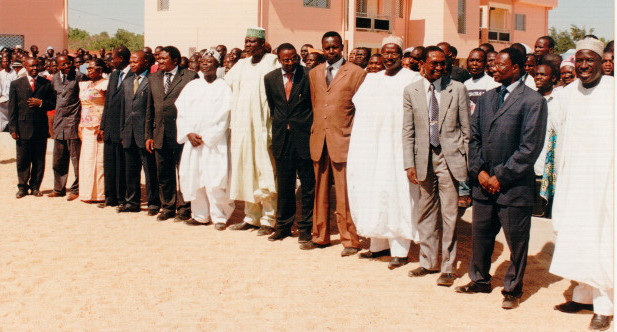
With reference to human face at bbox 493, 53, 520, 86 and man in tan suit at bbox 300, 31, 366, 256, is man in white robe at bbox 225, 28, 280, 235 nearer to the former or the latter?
man in tan suit at bbox 300, 31, 366, 256

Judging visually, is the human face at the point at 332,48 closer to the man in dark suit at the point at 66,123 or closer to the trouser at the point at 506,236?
the trouser at the point at 506,236

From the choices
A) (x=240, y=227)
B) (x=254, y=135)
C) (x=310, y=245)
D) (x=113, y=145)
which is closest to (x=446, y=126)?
(x=310, y=245)

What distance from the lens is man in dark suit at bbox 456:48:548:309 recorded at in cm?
494

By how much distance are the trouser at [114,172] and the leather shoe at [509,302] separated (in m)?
5.75

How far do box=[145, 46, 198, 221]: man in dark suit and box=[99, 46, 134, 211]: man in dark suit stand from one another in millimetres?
701

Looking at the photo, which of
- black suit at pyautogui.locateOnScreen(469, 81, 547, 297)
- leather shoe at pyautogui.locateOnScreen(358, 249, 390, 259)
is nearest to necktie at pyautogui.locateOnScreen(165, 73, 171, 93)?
leather shoe at pyautogui.locateOnScreen(358, 249, 390, 259)

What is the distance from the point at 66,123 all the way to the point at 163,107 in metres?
2.14

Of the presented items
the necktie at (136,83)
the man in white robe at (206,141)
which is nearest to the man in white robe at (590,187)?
the man in white robe at (206,141)

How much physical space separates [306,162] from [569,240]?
10.2 ft

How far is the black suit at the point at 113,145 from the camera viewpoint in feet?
28.8

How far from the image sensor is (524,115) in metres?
4.96

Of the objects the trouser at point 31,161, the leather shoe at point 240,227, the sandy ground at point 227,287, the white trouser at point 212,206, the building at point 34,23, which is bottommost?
the sandy ground at point 227,287

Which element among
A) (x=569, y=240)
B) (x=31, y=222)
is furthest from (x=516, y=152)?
(x=31, y=222)

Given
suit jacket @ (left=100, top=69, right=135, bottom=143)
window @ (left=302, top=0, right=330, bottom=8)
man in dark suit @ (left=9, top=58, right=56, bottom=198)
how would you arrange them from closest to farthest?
1. suit jacket @ (left=100, top=69, right=135, bottom=143)
2. man in dark suit @ (left=9, top=58, right=56, bottom=198)
3. window @ (left=302, top=0, right=330, bottom=8)
